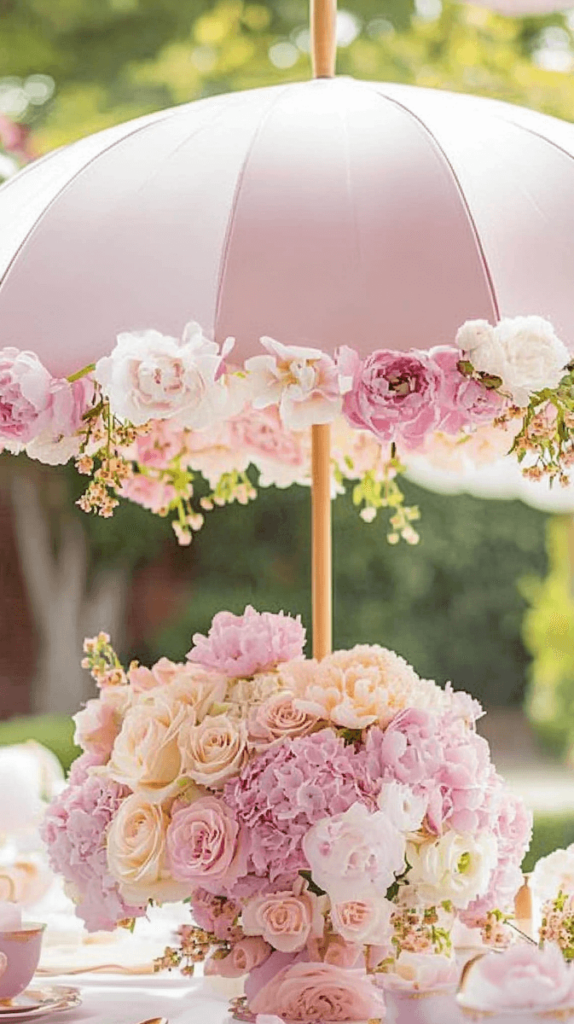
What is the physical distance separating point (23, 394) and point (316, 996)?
0.80 m

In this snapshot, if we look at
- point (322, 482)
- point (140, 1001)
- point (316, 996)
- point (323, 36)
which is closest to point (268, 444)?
point (322, 482)

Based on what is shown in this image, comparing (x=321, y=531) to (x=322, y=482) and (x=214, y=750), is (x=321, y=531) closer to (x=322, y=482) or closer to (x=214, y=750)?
(x=322, y=482)

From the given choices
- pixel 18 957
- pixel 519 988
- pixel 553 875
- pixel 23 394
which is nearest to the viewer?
pixel 519 988

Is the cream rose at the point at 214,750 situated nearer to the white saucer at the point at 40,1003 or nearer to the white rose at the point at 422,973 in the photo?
the white rose at the point at 422,973

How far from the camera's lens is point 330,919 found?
79.4 inches

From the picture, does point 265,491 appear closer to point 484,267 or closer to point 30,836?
point 30,836

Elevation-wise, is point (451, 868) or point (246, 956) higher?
point (451, 868)

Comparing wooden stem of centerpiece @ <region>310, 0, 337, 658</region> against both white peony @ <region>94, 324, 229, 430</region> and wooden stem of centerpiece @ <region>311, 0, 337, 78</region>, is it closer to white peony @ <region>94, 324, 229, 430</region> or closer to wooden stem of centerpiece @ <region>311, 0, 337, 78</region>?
wooden stem of centerpiece @ <region>311, 0, 337, 78</region>

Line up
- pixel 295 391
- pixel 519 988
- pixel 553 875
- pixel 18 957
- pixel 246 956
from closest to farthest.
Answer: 1. pixel 519 988
2. pixel 295 391
3. pixel 246 956
4. pixel 18 957
5. pixel 553 875

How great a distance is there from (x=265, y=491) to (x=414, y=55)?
6.51ft

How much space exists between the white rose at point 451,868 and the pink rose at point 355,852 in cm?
5

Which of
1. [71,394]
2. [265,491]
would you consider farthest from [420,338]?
[265,491]

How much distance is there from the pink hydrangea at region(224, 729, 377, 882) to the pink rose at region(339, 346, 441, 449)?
395 millimetres

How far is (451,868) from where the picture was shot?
1.98 metres
